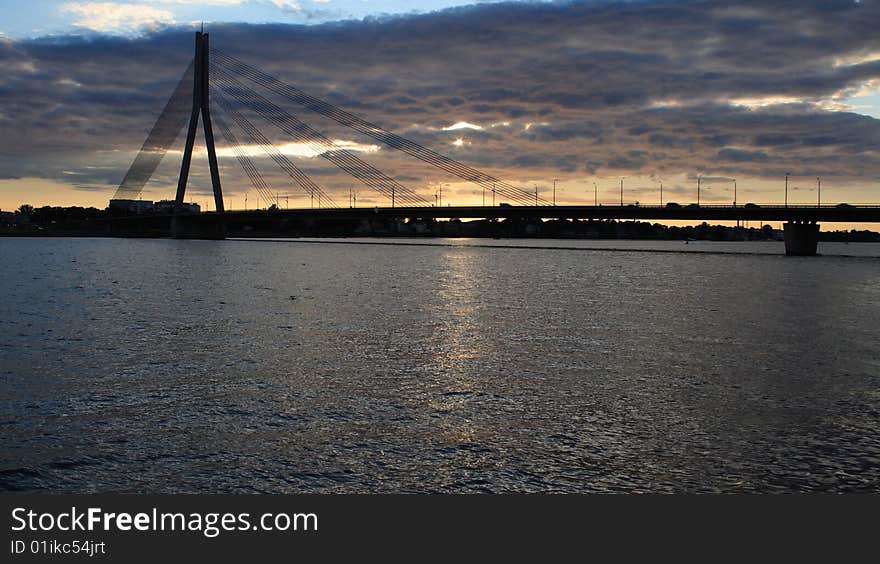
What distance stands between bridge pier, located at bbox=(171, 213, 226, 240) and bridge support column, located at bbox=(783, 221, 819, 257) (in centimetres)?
7880

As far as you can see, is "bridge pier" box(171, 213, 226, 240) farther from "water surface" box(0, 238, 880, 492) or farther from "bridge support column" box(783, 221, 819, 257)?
"water surface" box(0, 238, 880, 492)

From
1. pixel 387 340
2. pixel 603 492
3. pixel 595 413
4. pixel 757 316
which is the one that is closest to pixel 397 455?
pixel 603 492

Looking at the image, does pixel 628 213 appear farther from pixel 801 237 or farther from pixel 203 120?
pixel 203 120

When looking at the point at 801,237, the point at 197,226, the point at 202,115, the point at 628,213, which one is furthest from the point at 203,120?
the point at 801,237

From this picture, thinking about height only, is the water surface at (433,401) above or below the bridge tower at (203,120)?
below

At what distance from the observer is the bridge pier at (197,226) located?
381ft

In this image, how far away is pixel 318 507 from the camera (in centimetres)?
817

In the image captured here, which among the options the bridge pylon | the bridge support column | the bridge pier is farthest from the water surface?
the bridge pier

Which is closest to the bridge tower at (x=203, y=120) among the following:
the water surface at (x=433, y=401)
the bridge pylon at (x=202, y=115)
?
the bridge pylon at (x=202, y=115)

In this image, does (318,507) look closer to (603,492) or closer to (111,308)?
(603,492)

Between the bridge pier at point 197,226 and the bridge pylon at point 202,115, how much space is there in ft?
43.8

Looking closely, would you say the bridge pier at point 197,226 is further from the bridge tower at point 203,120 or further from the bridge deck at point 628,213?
the bridge deck at point 628,213

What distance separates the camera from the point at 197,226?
129 metres

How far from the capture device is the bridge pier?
116 meters
